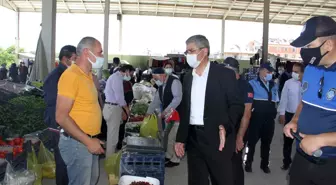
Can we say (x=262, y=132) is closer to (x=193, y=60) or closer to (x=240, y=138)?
(x=240, y=138)

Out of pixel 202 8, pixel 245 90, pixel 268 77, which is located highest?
pixel 202 8

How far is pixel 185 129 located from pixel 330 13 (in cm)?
2579

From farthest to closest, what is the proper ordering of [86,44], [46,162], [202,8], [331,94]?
[202,8] < [46,162] < [86,44] < [331,94]

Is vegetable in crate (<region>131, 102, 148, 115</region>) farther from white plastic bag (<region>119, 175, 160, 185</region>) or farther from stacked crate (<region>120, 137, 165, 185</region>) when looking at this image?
white plastic bag (<region>119, 175, 160, 185</region>)

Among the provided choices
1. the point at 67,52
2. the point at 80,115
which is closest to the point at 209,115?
the point at 80,115

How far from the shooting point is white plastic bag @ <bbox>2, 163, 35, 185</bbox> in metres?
3.18

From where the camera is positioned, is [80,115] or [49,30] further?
[49,30]

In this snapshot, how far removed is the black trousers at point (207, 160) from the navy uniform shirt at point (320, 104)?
3.12 ft

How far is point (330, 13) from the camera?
2534 centimetres

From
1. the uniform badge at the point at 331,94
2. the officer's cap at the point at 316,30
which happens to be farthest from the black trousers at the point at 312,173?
the officer's cap at the point at 316,30

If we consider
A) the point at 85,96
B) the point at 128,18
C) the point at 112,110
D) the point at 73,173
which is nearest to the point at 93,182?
the point at 73,173

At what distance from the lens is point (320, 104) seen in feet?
6.52

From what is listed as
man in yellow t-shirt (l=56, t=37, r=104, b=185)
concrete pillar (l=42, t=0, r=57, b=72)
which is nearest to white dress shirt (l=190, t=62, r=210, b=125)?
man in yellow t-shirt (l=56, t=37, r=104, b=185)

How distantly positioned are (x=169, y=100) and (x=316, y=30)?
394cm
